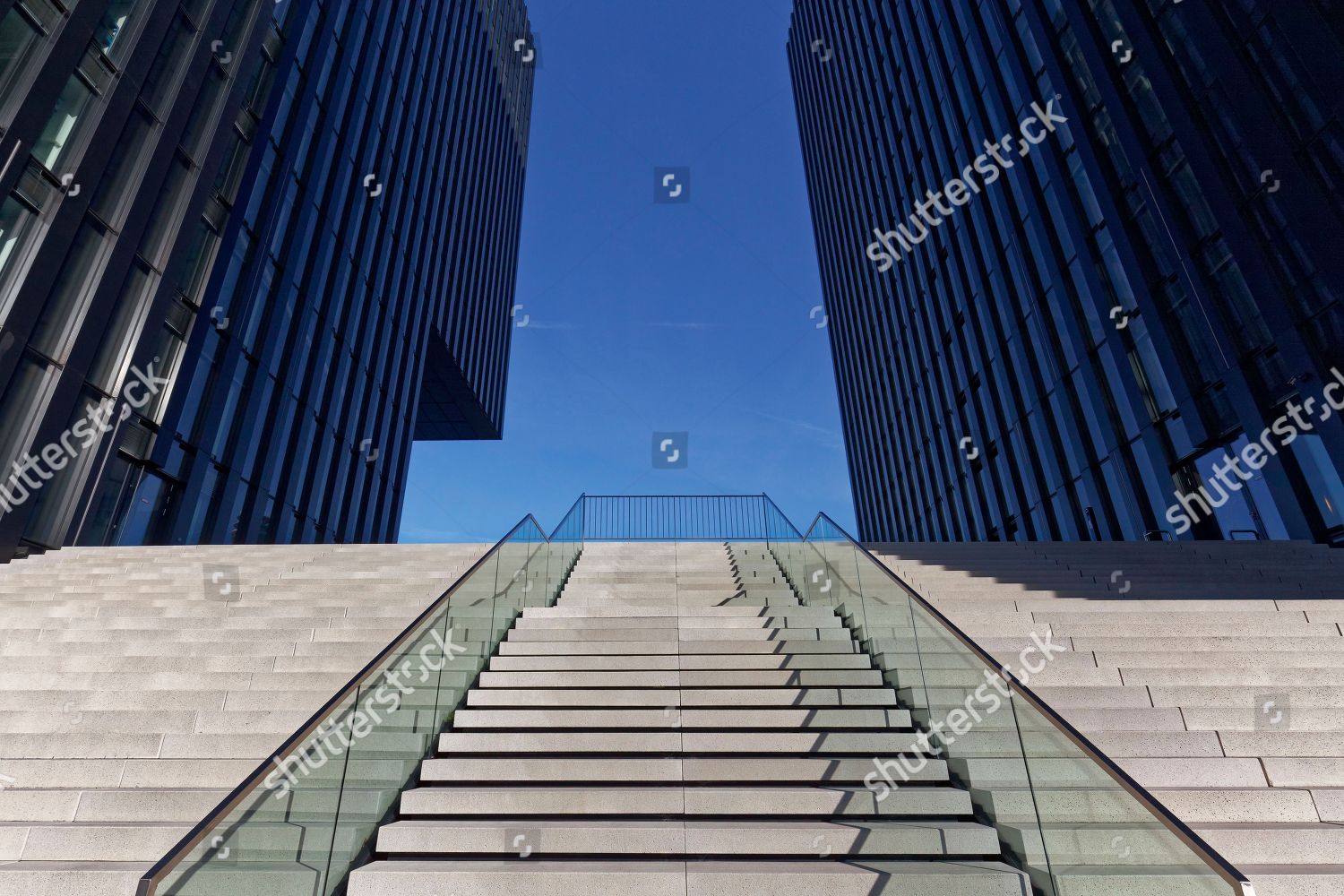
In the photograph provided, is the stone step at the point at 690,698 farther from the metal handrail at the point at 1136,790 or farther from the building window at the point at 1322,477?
the building window at the point at 1322,477

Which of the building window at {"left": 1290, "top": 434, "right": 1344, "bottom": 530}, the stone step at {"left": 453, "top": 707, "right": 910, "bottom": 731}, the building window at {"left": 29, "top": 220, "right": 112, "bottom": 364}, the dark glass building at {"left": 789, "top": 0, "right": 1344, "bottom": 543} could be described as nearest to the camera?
the stone step at {"left": 453, "top": 707, "right": 910, "bottom": 731}

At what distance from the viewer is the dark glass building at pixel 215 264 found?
11531mm

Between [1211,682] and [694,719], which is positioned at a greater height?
[1211,682]

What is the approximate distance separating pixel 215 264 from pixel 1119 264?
821 inches

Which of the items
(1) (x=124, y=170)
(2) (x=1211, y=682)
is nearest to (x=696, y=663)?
(2) (x=1211, y=682)

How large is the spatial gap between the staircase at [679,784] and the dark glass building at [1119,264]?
10.9m

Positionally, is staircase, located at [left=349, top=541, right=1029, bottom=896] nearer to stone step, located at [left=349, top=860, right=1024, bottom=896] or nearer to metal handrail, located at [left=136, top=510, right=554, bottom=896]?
stone step, located at [left=349, top=860, right=1024, bottom=896]

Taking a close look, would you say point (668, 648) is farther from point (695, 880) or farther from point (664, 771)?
point (695, 880)

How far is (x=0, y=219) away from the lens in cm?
1091

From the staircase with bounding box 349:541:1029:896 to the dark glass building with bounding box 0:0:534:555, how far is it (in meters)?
10.3

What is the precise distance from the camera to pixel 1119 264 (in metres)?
16.4

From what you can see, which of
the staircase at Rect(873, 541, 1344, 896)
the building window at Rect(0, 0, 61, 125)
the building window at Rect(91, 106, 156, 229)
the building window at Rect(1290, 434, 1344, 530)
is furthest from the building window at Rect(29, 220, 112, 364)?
the building window at Rect(1290, 434, 1344, 530)

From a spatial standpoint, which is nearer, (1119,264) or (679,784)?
(679,784)

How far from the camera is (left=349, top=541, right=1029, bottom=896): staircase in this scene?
379 centimetres
